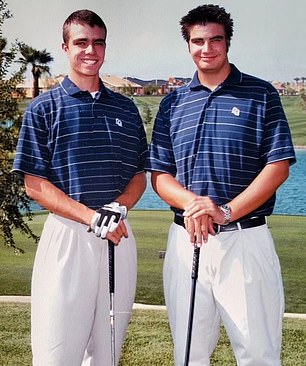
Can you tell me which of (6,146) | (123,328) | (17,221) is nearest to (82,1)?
(6,146)

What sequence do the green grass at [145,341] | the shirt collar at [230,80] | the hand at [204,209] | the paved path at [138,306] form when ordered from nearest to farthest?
the hand at [204,209] < the shirt collar at [230,80] < the green grass at [145,341] < the paved path at [138,306]

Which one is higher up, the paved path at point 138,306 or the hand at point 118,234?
the hand at point 118,234

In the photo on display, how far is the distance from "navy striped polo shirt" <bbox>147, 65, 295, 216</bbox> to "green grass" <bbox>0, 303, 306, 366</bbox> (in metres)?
1.38

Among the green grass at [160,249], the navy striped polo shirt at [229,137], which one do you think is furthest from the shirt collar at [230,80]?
the green grass at [160,249]

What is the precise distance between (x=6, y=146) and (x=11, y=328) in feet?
2.91

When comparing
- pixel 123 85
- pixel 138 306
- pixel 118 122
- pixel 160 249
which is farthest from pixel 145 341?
pixel 118 122

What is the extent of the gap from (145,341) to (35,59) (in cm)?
141

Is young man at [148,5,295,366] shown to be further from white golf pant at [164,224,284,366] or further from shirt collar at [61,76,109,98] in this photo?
shirt collar at [61,76,109,98]

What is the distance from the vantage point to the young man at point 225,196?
2014 millimetres

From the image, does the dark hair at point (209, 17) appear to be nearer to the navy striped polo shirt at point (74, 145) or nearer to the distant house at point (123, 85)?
the navy striped polo shirt at point (74, 145)

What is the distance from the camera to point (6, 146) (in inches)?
137

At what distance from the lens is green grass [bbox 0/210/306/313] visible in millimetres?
3449

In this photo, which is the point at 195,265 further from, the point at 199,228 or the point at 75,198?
the point at 75,198

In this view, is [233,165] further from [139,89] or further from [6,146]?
[6,146]
